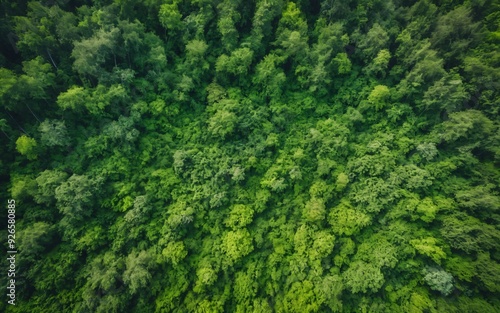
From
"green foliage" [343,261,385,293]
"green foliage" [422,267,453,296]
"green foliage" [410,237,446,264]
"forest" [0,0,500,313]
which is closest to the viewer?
"green foliage" [422,267,453,296]

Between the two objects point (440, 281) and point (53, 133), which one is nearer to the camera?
point (440, 281)

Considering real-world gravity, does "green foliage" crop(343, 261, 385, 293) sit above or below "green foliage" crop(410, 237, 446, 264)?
below

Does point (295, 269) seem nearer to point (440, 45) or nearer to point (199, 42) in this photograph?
point (199, 42)

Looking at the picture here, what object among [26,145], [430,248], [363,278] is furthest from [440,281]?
[26,145]

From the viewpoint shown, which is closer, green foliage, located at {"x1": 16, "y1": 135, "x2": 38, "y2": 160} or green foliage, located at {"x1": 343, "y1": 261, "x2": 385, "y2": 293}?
green foliage, located at {"x1": 343, "y1": 261, "x2": 385, "y2": 293}

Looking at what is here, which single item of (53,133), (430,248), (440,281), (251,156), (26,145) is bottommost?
(440,281)

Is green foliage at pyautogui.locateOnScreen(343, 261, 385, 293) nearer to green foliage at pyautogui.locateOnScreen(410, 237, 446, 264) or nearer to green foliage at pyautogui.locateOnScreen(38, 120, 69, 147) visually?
green foliage at pyautogui.locateOnScreen(410, 237, 446, 264)

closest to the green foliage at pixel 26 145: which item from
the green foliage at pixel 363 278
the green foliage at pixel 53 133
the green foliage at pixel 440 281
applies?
the green foliage at pixel 53 133

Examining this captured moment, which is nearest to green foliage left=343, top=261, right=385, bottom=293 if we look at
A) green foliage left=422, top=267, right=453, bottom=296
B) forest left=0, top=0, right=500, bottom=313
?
forest left=0, top=0, right=500, bottom=313

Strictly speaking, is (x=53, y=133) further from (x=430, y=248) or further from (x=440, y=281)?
(x=440, y=281)
